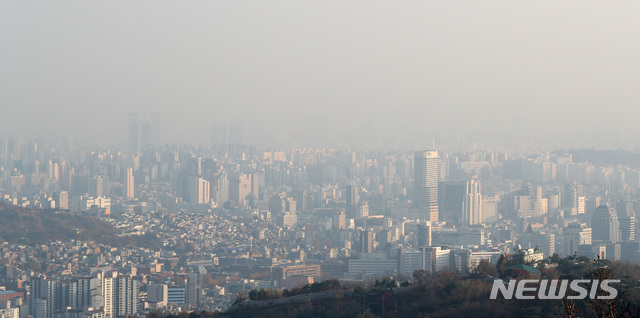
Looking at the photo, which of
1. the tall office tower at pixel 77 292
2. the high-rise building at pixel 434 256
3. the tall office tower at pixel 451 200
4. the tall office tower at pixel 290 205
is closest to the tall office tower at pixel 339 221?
the tall office tower at pixel 451 200

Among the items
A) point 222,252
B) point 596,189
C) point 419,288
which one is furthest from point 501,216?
point 419,288

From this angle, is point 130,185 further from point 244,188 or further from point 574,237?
point 574,237

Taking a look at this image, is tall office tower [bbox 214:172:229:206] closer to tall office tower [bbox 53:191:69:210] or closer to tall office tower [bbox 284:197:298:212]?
tall office tower [bbox 284:197:298:212]

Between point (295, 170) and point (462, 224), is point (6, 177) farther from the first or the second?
point (462, 224)

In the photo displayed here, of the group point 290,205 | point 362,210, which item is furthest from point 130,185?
point 362,210

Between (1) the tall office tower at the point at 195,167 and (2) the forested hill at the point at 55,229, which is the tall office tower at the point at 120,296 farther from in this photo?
(1) the tall office tower at the point at 195,167

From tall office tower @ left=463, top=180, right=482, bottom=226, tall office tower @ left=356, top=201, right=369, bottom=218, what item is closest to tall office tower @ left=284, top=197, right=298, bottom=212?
tall office tower @ left=356, top=201, right=369, bottom=218
